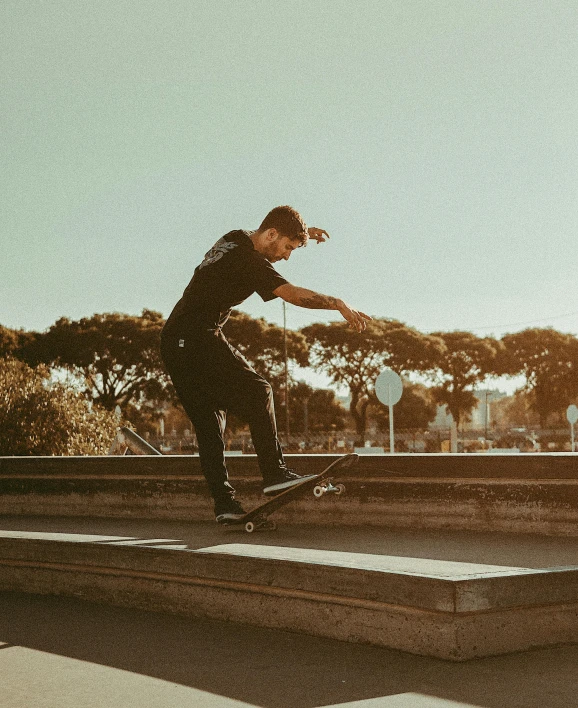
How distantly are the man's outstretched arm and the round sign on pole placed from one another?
14.4m

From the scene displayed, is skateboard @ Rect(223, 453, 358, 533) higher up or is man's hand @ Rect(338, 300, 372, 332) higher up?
man's hand @ Rect(338, 300, 372, 332)

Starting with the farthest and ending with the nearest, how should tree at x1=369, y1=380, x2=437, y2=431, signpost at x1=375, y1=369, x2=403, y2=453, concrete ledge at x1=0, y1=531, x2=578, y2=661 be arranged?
tree at x1=369, y1=380, x2=437, y2=431 < signpost at x1=375, y1=369, x2=403, y2=453 < concrete ledge at x1=0, y1=531, x2=578, y2=661

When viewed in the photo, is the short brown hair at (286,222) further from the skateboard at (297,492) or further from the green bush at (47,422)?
the green bush at (47,422)

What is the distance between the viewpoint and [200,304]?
5508 mm

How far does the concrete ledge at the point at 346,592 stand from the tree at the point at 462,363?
71101mm

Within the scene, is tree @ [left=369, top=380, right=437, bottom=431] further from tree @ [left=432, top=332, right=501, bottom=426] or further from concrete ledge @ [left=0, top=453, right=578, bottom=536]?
concrete ledge @ [left=0, top=453, right=578, bottom=536]

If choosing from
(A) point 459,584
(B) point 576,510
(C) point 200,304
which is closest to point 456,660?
(A) point 459,584

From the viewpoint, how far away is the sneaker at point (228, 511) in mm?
5633

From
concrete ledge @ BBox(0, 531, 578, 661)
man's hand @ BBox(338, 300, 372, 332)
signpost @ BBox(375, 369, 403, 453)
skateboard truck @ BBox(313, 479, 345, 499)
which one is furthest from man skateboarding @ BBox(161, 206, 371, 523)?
signpost @ BBox(375, 369, 403, 453)

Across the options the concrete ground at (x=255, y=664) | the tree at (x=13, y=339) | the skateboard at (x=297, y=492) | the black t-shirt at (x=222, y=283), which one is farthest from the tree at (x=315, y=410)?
the concrete ground at (x=255, y=664)

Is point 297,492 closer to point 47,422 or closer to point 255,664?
point 255,664

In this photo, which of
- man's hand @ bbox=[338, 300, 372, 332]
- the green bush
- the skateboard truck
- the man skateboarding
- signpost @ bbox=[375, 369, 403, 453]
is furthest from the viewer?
signpost @ bbox=[375, 369, 403, 453]

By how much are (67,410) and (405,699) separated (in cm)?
1388

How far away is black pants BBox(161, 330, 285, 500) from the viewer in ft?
18.2
